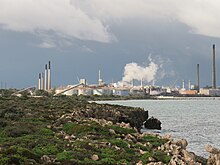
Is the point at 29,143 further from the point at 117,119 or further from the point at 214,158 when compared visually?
the point at 117,119

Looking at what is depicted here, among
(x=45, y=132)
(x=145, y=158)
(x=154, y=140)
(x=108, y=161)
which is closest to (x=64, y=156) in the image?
(x=108, y=161)

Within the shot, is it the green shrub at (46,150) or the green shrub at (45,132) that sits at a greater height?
the green shrub at (45,132)

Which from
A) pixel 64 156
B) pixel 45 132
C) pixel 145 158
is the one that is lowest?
pixel 145 158

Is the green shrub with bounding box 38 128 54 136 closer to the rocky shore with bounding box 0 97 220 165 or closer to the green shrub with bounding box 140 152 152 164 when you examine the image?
the rocky shore with bounding box 0 97 220 165

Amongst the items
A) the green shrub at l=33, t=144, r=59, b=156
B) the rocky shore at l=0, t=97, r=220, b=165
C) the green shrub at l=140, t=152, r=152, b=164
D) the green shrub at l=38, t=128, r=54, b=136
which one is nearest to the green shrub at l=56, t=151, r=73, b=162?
the rocky shore at l=0, t=97, r=220, b=165

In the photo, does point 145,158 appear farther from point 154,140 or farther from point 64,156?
point 154,140

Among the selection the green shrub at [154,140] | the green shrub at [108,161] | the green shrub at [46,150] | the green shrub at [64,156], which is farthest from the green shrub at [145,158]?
the green shrub at [154,140]

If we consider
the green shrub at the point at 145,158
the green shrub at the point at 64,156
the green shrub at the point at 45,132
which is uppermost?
the green shrub at the point at 45,132

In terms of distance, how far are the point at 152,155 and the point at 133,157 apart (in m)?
1.03

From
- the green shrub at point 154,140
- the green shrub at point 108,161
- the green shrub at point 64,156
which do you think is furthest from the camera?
the green shrub at point 154,140

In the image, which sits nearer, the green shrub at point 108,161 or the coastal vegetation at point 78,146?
the coastal vegetation at point 78,146

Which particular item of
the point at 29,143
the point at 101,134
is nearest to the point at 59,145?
the point at 29,143

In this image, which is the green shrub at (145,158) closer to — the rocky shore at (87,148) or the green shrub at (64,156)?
the rocky shore at (87,148)

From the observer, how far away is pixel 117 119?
51125 millimetres
